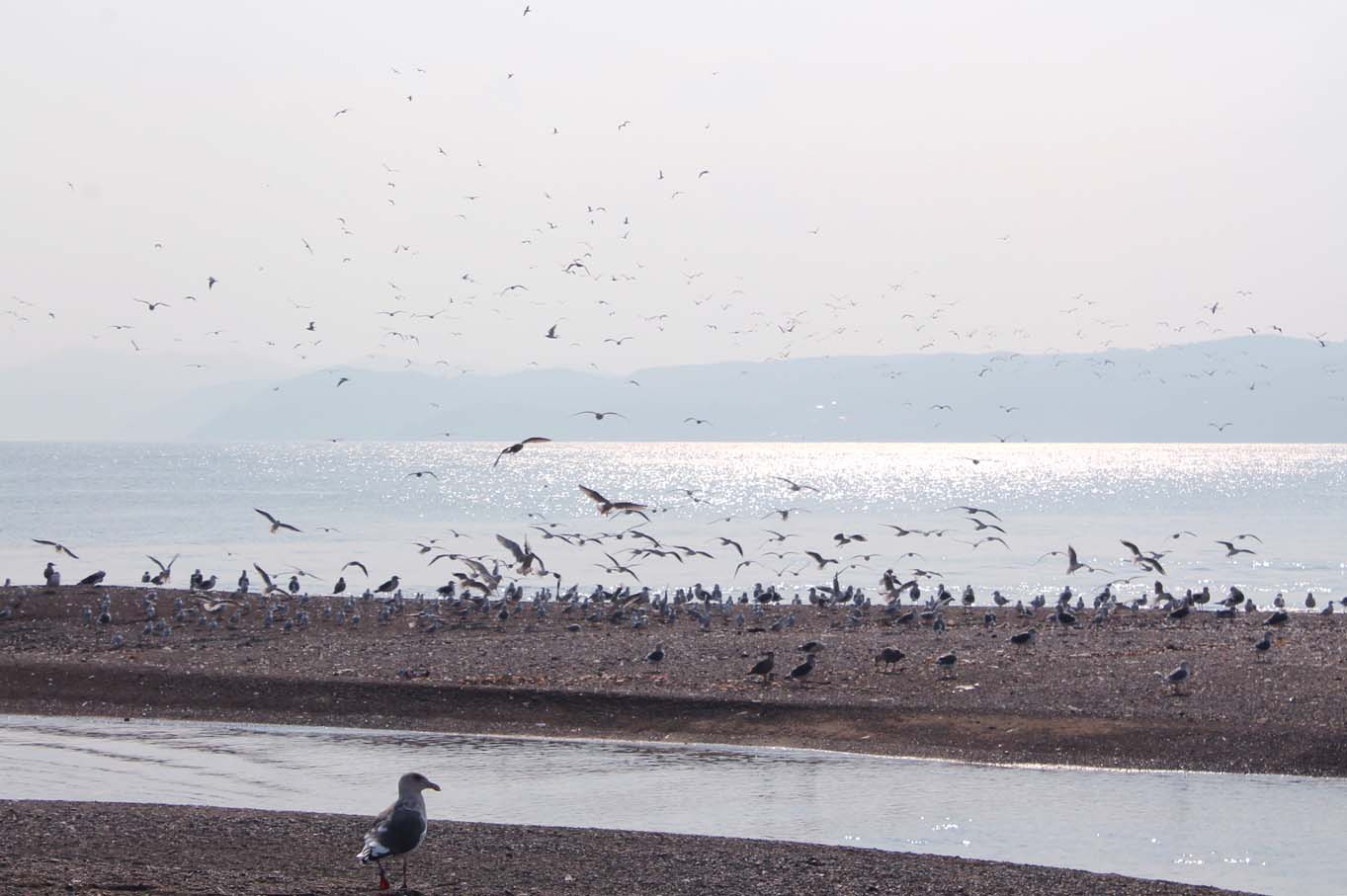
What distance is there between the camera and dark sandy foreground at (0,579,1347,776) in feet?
75.8

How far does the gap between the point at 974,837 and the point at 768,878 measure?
12.6 feet

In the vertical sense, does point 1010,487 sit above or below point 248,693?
above

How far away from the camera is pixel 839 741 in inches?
927

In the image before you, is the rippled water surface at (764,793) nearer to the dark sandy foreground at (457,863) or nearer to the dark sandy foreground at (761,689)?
the dark sandy foreground at (761,689)

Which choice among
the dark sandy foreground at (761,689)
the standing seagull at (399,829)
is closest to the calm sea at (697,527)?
the dark sandy foreground at (761,689)

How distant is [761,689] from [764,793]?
6.26 metres

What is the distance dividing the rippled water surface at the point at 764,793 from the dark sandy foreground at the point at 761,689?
3.16 ft

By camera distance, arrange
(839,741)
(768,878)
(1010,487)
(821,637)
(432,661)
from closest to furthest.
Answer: (768,878)
(839,741)
(432,661)
(821,637)
(1010,487)

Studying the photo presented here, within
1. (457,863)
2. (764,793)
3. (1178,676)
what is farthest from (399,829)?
(1178,676)

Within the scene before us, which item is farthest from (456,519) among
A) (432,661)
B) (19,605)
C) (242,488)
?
(432,661)

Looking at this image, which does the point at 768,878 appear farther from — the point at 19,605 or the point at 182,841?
the point at 19,605

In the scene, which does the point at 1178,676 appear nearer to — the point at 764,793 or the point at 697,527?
the point at 764,793

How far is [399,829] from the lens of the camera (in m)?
13.2

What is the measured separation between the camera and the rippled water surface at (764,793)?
17.6 meters
